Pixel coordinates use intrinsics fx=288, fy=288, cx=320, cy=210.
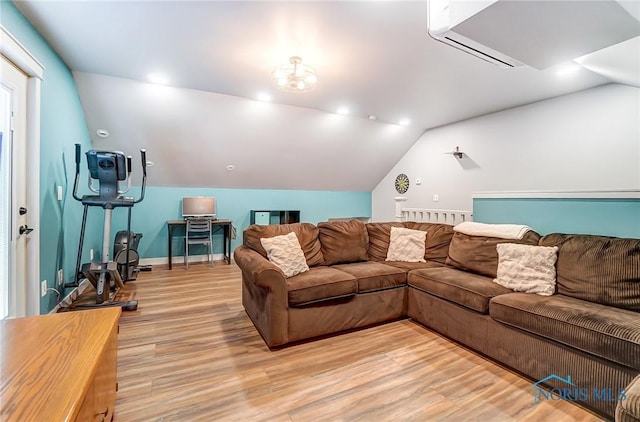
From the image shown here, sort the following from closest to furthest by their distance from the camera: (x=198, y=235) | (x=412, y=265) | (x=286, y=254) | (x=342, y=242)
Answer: (x=286, y=254), (x=412, y=265), (x=342, y=242), (x=198, y=235)

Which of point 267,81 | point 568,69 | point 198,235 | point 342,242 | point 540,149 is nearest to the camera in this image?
point 568,69

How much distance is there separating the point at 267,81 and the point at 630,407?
362 centimetres

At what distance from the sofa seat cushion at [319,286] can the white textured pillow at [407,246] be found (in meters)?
0.86

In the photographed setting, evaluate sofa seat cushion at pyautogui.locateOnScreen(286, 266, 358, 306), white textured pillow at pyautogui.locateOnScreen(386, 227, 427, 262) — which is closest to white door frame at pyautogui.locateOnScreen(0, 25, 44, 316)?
sofa seat cushion at pyautogui.locateOnScreen(286, 266, 358, 306)

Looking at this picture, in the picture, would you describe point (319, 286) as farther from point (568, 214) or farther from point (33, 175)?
point (568, 214)

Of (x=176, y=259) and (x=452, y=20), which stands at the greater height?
(x=452, y=20)

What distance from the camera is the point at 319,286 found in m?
2.38

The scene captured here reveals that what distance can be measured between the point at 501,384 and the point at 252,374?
5.30 feet

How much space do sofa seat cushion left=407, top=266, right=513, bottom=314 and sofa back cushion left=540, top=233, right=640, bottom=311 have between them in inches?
16.7

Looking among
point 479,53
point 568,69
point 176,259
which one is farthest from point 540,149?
point 176,259

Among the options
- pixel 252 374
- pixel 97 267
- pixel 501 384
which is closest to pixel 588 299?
pixel 501 384

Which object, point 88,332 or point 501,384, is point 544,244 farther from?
point 88,332

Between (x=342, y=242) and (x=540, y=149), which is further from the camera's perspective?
(x=540, y=149)

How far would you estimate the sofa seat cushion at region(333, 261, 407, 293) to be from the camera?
2.63 metres
